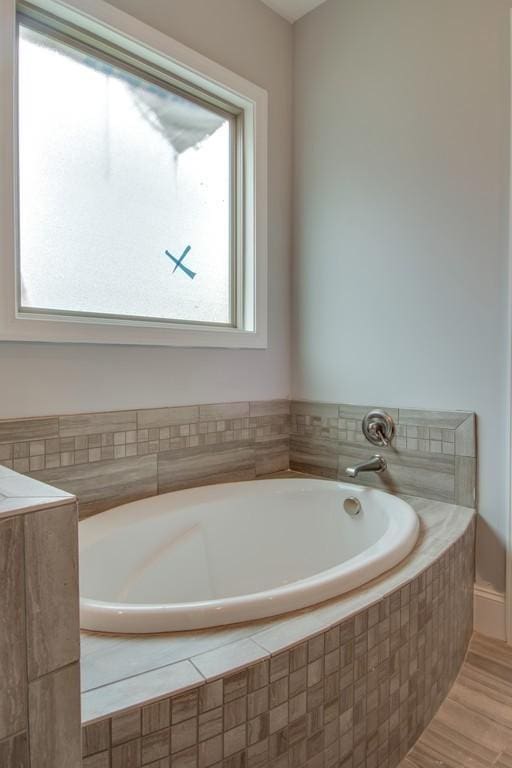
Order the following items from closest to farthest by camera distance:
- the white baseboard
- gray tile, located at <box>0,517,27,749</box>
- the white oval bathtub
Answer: gray tile, located at <box>0,517,27,749</box>, the white oval bathtub, the white baseboard

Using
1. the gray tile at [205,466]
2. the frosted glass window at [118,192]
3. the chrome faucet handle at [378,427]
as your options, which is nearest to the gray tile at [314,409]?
the chrome faucet handle at [378,427]

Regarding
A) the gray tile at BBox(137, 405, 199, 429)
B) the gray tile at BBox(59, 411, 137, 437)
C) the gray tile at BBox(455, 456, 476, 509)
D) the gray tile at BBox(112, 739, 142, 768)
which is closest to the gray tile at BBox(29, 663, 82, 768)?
the gray tile at BBox(112, 739, 142, 768)

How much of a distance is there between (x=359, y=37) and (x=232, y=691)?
8.24 feet

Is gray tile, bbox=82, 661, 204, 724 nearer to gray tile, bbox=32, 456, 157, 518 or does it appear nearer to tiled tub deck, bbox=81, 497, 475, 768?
tiled tub deck, bbox=81, 497, 475, 768

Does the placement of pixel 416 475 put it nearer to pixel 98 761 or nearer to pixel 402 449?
pixel 402 449

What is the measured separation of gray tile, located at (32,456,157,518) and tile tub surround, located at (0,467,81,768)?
3.35 feet

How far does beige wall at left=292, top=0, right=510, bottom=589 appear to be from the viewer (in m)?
1.66

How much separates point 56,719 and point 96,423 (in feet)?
3.74

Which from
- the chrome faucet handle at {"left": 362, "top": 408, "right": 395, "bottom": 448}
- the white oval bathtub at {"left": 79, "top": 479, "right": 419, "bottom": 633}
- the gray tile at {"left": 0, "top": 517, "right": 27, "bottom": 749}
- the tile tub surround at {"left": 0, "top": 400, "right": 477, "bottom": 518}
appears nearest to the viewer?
the gray tile at {"left": 0, "top": 517, "right": 27, "bottom": 749}

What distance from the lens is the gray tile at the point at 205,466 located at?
181 centimetres

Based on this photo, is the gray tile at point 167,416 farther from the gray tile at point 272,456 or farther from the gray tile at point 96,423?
the gray tile at point 272,456

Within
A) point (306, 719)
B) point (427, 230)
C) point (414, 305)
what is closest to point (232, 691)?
point (306, 719)

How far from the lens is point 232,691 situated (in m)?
0.75

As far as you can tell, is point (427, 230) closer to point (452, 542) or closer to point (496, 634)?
point (452, 542)
